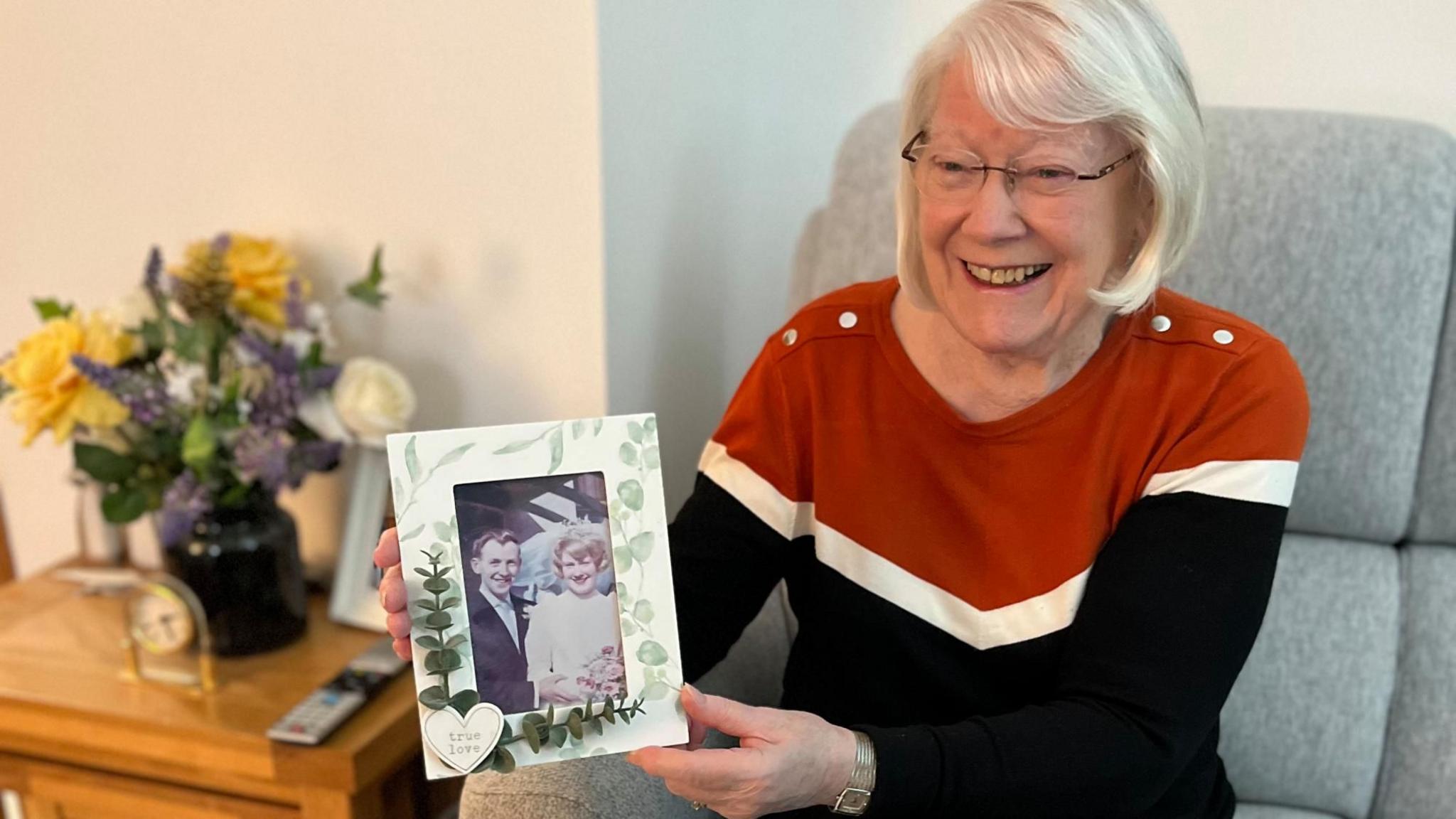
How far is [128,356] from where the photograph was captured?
4.33 feet

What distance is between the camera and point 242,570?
1.36 m

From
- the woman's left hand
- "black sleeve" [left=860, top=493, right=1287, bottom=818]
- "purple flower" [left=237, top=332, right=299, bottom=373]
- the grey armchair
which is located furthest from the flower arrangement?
"black sleeve" [left=860, top=493, right=1287, bottom=818]

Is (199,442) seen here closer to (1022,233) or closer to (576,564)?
(576,564)

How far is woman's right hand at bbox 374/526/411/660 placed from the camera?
0.84 m

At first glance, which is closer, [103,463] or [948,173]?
[948,173]

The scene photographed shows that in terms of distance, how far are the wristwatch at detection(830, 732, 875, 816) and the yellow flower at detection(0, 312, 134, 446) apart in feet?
3.10

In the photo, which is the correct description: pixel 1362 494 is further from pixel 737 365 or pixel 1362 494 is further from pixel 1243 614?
pixel 737 365

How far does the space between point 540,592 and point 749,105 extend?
97 centimetres

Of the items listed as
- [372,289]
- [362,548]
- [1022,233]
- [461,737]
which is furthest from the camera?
[362,548]

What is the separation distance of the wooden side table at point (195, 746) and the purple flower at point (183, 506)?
0.59 ft

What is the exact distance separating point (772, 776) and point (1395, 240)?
93 centimetres

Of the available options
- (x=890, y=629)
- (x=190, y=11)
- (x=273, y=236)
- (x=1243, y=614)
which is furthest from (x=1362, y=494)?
(x=190, y=11)

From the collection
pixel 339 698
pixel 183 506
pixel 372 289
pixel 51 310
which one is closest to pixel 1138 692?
pixel 339 698

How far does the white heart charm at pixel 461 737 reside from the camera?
81cm
